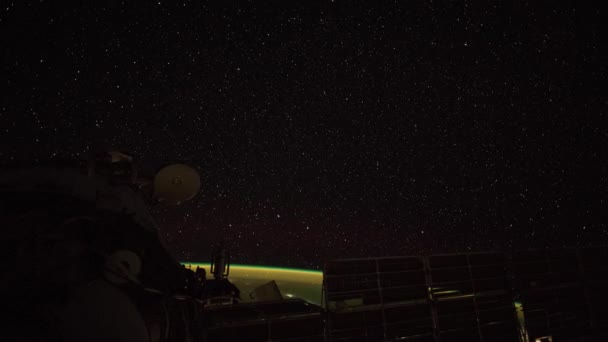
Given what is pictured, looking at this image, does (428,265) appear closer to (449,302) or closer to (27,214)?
(449,302)

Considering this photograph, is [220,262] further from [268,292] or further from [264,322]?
[268,292]

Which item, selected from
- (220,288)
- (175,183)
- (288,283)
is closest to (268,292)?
(220,288)

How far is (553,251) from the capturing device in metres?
11.4

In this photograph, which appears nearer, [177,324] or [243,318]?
[177,324]

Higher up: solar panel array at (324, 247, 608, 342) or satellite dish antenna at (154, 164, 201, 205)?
satellite dish antenna at (154, 164, 201, 205)

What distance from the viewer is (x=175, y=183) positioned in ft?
25.2

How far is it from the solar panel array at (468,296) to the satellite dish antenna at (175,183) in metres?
4.03

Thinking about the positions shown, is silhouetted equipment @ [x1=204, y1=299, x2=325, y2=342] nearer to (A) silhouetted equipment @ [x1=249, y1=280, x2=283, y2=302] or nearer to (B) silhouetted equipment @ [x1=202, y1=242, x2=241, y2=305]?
(B) silhouetted equipment @ [x1=202, y1=242, x2=241, y2=305]

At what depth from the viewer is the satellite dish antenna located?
7.67 m

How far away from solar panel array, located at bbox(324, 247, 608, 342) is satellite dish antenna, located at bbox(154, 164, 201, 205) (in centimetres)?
403

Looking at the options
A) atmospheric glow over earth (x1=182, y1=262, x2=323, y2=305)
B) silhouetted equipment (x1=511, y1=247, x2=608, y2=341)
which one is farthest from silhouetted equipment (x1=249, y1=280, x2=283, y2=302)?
atmospheric glow over earth (x1=182, y1=262, x2=323, y2=305)

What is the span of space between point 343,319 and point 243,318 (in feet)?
Answer: 8.15

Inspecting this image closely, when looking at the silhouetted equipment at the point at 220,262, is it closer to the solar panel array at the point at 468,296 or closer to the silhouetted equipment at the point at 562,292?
the solar panel array at the point at 468,296

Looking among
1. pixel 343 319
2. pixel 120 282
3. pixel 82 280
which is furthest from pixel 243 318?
pixel 82 280
